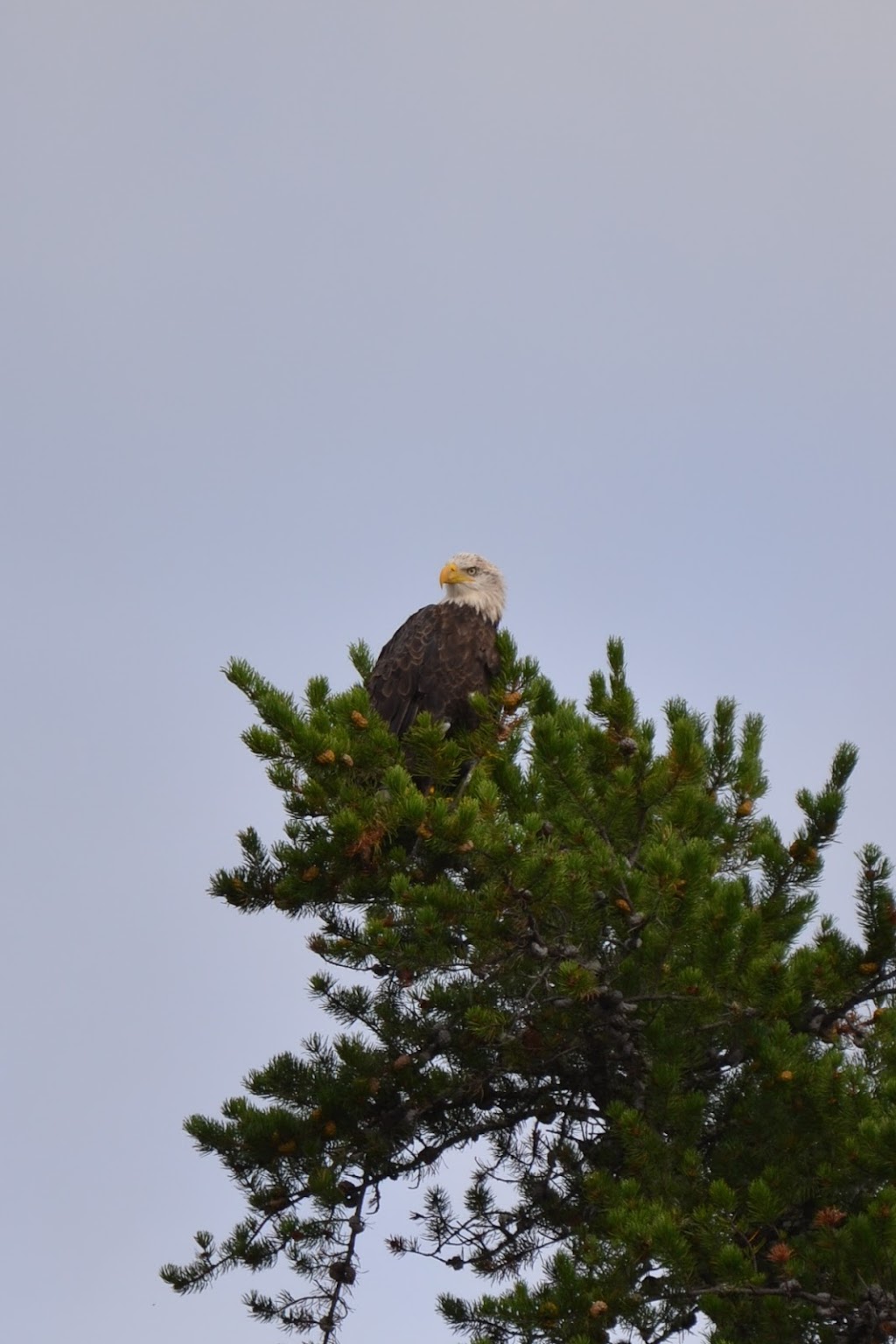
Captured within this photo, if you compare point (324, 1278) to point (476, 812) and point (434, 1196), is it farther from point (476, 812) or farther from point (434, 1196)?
point (476, 812)

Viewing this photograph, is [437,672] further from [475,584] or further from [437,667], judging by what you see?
[475,584]

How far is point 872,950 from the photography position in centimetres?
700

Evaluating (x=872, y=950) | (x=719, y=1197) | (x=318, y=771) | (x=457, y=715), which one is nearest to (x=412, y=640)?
(x=457, y=715)

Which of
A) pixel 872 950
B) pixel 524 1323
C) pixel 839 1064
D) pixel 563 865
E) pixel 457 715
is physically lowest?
pixel 524 1323

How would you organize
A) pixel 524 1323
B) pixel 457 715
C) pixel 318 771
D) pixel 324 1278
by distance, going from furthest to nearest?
1. pixel 457 715
2. pixel 324 1278
3. pixel 318 771
4. pixel 524 1323

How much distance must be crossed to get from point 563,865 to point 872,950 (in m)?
1.61

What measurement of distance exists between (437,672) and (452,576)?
1.52 metres

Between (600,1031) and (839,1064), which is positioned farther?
(600,1031)

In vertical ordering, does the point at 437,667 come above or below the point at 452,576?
below

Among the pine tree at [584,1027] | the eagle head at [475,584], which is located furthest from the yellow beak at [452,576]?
the pine tree at [584,1027]

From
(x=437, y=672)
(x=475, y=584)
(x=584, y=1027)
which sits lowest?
(x=584, y=1027)

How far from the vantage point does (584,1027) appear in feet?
23.5

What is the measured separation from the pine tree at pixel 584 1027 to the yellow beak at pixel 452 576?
352 cm

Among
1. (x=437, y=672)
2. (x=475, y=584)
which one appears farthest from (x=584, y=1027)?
(x=475, y=584)
